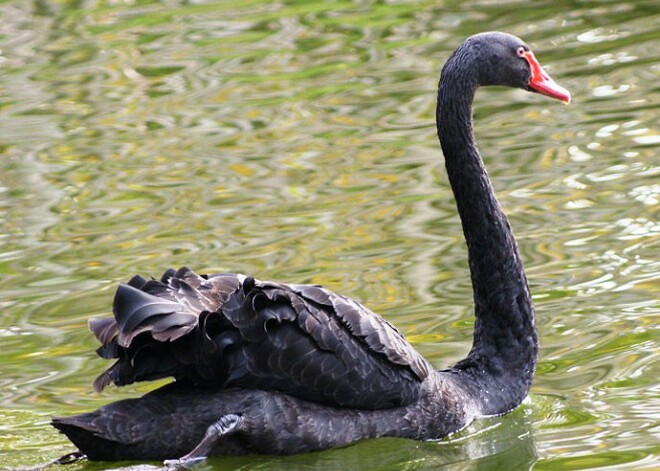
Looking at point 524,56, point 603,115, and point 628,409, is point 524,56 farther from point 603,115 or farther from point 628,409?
point 603,115

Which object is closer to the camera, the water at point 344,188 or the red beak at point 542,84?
the water at point 344,188

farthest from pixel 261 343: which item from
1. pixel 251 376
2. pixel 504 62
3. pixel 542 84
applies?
pixel 542 84

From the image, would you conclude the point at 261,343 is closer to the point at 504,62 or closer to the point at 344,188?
the point at 504,62

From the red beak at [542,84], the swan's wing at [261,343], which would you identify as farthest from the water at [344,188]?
the red beak at [542,84]

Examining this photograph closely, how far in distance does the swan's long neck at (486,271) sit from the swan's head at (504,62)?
0.08 m

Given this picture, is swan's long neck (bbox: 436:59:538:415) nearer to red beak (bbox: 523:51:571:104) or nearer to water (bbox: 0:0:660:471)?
water (bbox: 0:0:660:471)

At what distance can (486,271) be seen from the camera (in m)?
6.11

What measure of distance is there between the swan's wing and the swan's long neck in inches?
21.4

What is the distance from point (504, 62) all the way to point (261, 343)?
1.82 m

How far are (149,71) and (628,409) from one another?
26.6 feet

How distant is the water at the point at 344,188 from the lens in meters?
6.02

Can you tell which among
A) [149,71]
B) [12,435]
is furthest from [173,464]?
[149,71]

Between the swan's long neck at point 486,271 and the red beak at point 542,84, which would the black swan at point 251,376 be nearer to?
the swan's long neck at point 486,271

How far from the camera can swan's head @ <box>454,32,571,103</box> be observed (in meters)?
6.08
